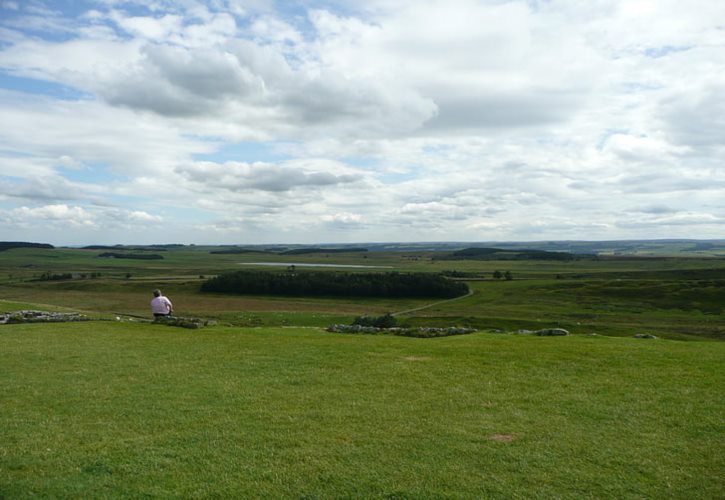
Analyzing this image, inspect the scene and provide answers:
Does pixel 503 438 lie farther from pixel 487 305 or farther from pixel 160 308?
pixel 487 305

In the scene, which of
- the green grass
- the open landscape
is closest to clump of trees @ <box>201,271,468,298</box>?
the open landscape

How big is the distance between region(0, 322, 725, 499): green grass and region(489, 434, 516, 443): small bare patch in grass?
88 mm

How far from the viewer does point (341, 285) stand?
11906 cm

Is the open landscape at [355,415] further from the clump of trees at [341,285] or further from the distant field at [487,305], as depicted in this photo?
the clump of trees at [341,285]

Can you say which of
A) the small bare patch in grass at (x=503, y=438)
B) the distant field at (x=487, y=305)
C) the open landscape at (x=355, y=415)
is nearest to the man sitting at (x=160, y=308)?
the open landscape at (x=355, y=415)

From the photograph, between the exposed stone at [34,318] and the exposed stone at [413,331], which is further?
the exposed stone at [34,318]

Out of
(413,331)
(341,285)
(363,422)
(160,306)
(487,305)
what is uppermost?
(160,306)

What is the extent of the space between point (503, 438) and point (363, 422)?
3163 millimetres

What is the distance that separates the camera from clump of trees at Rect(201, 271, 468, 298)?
117562 millimetres

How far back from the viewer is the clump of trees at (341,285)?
117562 millimetres

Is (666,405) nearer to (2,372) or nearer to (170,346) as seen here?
(170,346)

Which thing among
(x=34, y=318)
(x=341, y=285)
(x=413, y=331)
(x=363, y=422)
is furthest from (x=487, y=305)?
(x=363, y=422)

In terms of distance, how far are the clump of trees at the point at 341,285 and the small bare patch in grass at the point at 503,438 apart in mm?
104088

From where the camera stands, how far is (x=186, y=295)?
374ft
